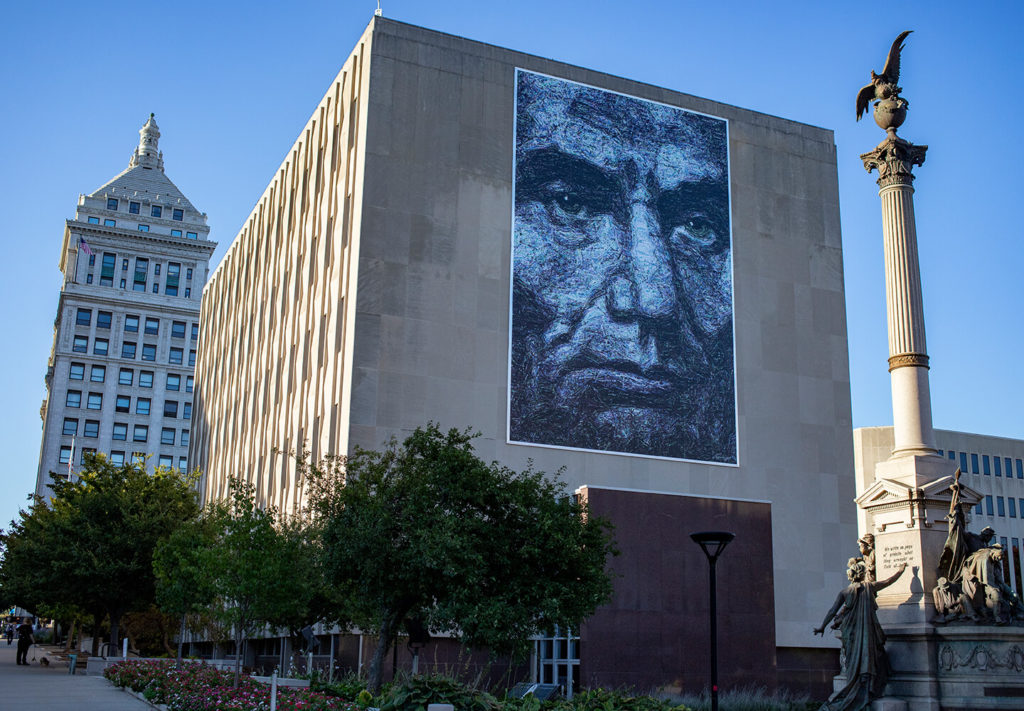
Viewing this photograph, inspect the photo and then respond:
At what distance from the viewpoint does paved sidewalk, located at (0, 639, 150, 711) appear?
2725cm

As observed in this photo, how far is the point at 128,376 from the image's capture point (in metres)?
133

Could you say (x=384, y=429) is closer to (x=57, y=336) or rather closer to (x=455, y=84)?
(x=455, y=84)

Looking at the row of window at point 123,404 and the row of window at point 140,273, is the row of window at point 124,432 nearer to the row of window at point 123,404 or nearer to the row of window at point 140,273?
the row of window at point 123,404

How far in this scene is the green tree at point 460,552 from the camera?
2656 cm

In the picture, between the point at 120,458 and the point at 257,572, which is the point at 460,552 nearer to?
the point at 257,572

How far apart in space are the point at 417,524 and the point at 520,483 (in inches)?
135

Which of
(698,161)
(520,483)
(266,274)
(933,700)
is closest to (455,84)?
(698,161)

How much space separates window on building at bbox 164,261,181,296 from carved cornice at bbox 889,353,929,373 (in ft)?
404

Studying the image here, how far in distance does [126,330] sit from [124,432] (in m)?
13.4

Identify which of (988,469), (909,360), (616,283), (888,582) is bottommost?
(888,582)

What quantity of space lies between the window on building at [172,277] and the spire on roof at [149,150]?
21205 millimetres

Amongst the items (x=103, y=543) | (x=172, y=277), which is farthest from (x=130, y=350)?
(x=103, y=543)

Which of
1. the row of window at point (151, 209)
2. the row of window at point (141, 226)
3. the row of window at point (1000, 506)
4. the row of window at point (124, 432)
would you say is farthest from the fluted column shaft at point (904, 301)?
the row of window at point (151, 209)

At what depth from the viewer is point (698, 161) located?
181ft
